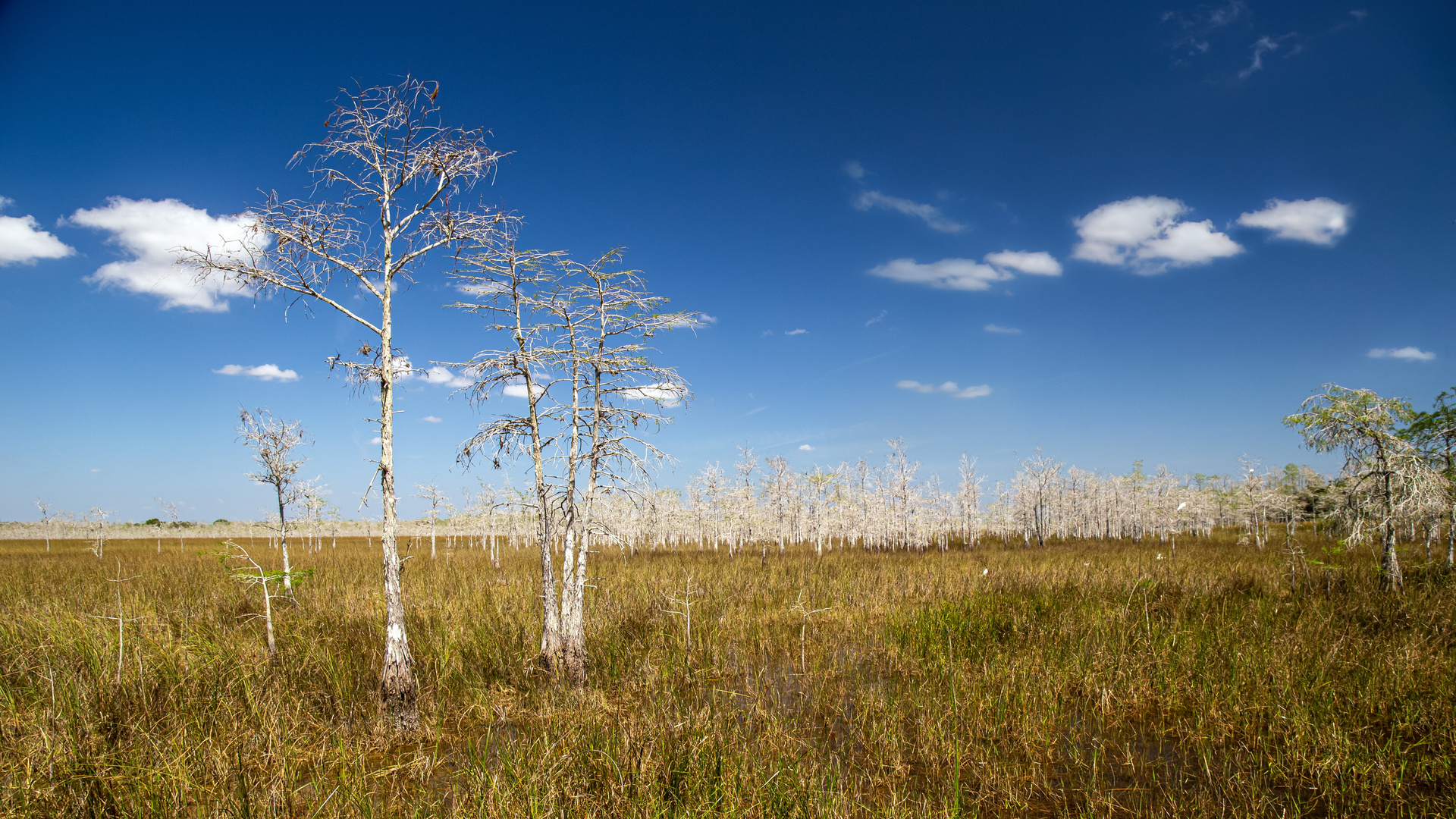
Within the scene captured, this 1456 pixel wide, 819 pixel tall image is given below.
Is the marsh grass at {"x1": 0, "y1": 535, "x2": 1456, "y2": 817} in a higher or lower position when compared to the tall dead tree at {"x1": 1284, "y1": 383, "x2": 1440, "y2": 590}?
lower

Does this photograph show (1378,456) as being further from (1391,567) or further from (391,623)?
(391,623)

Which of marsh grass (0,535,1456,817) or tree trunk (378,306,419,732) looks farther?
tree trunk (378,306,419,732)

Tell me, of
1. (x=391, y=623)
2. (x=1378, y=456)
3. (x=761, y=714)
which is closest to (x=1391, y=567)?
(x=1378, y=456)

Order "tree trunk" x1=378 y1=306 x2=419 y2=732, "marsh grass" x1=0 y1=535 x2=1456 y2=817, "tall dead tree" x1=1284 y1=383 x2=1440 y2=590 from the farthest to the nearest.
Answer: "tall dead tree" x1=1284 y1=383 x2=1440 y2=590 → "tree trunk" x1=378 y1=306 x2=419 y2=732 → "marsh grass" x1=0 y1=535 x2=1456 y2=817

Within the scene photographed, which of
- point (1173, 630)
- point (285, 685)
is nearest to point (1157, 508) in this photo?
point (1173, 630)

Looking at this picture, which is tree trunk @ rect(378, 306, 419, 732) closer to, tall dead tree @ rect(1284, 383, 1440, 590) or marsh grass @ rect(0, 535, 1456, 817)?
marsh grass @ rect(0, 535, 1456, 817)

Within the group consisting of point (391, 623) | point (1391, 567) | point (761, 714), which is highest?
point (391, 623)

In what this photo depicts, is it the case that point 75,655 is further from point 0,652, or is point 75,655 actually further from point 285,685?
point 285,685

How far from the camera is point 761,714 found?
6184 mm

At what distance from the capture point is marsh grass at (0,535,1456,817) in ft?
14.5

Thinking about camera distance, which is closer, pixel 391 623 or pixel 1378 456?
pixel 391 623

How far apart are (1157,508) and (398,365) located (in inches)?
2914

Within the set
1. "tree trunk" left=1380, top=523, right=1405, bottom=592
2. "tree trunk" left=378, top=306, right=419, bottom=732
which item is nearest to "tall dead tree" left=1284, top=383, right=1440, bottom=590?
"tree trunk" left=1380, top=523, right=1405, bottom=592

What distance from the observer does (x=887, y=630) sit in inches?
378
